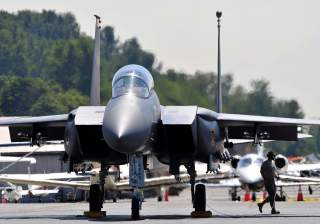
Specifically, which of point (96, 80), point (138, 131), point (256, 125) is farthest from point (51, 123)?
point (256, 125)

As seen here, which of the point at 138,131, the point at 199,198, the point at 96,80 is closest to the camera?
the point at 138,131

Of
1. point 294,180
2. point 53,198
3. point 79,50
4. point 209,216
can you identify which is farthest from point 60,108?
point 209,216

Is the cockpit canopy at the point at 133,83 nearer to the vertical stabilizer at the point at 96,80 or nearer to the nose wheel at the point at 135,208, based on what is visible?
the nose wheel at the point at 135,208

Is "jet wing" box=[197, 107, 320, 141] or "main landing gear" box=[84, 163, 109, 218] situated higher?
"jet wing" box=[197, 107, 320, 141]

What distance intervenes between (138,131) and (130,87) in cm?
148

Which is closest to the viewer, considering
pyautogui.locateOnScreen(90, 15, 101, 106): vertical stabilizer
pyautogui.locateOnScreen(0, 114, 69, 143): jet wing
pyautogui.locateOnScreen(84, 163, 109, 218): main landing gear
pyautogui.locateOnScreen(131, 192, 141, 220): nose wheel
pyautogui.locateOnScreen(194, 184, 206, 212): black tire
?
pyautogui.locateOnScreen(131, 192, 141, 220): nose wheel

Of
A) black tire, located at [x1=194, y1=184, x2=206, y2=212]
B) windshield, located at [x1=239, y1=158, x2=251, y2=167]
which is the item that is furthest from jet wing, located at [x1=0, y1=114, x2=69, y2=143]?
windshield, located at [x1=239, y1=158, x2=251, y2=167]

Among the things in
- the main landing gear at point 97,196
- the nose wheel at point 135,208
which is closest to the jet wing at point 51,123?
the main landing gear at point 97,196

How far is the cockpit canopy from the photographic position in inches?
772

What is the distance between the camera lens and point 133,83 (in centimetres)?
1981

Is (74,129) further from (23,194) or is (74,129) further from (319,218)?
(23,194)

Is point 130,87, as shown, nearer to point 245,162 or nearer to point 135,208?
point 135,208

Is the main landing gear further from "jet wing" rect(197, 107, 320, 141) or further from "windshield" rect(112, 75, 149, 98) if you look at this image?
"jet wing" rect(197, 107, 320, 141)

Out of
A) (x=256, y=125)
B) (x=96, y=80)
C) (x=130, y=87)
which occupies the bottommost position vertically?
(x=256, y=125)
